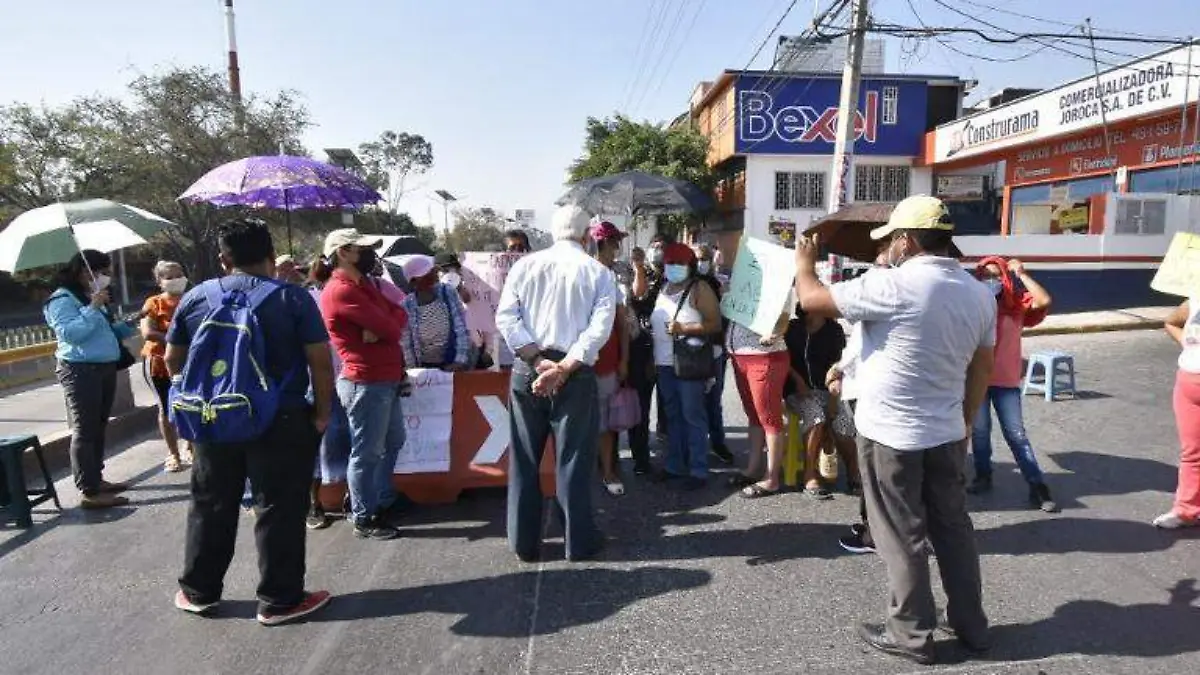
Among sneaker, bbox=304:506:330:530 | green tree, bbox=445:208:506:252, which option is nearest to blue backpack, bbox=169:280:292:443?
sneaker, bbox=304:506:330:530

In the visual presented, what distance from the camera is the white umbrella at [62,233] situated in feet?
14.6

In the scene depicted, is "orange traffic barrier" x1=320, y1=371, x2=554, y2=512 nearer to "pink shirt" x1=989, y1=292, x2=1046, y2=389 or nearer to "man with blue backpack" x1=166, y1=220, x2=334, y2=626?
"man with blue backpack" x1=166, y1=220, x2=334, y2=626

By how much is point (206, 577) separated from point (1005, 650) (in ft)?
11.5

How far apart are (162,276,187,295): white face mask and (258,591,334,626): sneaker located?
119 inches

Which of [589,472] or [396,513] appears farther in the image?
[396,513]

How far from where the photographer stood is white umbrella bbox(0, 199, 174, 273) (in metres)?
4.45

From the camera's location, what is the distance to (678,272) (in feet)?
15.2

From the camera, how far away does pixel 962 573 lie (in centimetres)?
275

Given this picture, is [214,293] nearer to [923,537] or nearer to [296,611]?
[296,611]

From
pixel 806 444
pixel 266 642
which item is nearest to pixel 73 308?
pixel 266 642

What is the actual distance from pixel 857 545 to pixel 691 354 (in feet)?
5.02

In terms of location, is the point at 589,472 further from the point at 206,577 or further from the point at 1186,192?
the point at 1186,192

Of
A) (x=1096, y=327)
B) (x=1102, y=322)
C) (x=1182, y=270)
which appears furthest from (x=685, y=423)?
(x=1102, y=322)

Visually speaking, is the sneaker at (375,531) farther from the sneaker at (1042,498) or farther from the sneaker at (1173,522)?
the sneaker at (1173,522)
